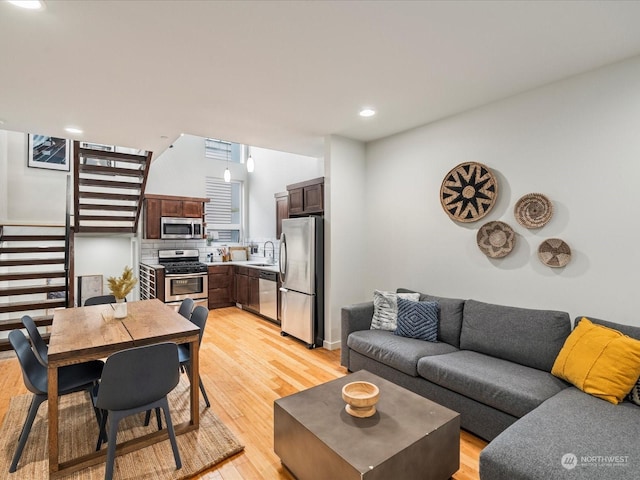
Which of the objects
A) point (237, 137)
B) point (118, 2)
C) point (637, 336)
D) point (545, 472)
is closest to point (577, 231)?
point (637, 336)

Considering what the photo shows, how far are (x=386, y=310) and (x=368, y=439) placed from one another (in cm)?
183

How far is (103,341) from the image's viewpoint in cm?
212

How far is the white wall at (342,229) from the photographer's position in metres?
4.04

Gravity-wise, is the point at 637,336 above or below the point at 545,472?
above

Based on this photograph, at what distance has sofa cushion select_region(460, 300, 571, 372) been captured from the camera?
2.40 metres

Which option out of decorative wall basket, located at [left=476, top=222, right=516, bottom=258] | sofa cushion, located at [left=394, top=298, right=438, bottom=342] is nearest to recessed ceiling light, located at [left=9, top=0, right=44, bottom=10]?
sofa cushion, located at [left=394, top=298, right=438, bottom=342]

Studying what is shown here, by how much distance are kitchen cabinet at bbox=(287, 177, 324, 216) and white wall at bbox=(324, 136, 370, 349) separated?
323mm

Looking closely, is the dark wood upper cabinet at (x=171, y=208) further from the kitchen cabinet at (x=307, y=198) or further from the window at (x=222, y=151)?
the kitchen cabinet at (x=307, y=198)

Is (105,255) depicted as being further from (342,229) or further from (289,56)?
(289,56)

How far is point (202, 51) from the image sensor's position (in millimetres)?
2189

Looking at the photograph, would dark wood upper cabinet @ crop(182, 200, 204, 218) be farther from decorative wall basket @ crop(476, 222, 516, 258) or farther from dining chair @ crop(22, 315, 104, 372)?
decorative wall basket @ crop(476, 222, 516, 258)

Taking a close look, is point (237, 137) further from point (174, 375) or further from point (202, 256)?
point (202, 256)

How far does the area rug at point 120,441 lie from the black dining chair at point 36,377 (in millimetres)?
111

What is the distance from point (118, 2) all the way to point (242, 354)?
3472 mm
